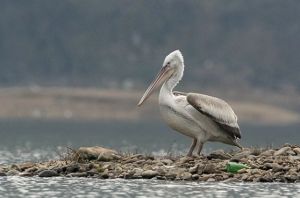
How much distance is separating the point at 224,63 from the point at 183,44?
7.10m

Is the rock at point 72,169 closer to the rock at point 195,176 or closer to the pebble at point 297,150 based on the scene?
the rock at point 195,176

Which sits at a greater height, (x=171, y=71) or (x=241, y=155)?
(x=171, y=71)

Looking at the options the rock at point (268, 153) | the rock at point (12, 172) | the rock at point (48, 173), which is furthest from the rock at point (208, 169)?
the rock at point (12, 172)

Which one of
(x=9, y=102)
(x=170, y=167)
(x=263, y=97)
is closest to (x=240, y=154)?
(x=170, y=167)

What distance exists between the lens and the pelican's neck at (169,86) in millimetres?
25344

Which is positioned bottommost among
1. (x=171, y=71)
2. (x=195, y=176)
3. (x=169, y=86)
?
(x=195, y=176)

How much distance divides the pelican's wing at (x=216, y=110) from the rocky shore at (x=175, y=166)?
599mm

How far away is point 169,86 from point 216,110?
43.8 inches

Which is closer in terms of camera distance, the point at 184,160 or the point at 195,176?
the point at 195,176

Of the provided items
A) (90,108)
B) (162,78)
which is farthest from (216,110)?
(90,108)

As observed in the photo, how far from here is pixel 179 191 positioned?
2241cm

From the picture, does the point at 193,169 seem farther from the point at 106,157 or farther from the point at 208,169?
the point at 106,157

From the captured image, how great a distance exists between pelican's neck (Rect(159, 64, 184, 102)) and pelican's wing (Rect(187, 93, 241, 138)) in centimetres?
46

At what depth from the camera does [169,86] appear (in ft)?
83.7
